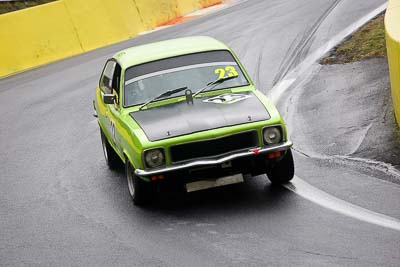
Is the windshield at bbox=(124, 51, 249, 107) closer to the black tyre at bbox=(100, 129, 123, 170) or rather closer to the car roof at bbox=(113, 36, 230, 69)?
the car roof at bbox=(113, 36, 230, 69)

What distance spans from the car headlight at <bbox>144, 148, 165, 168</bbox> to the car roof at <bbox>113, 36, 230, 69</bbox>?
73.4 inches

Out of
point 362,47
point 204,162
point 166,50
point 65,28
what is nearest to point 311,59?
point 362,47

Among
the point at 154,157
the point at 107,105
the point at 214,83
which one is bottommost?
the point at 154,157

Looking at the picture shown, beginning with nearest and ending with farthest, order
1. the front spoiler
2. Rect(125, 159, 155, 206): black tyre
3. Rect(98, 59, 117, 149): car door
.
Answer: the front spoiler → Rect(125, 159, 155, 206): black tyre → Rect(98, 59, 117, 149): car door

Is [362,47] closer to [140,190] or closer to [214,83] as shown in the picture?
[214,83]

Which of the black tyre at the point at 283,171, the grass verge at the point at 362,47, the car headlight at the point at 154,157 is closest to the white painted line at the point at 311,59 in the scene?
the grass verge at the point at 362,47

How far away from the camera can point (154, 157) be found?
930cm

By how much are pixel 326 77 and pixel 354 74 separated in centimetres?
76

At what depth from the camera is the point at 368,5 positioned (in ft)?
74.0

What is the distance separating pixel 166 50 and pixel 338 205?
3.22 metres

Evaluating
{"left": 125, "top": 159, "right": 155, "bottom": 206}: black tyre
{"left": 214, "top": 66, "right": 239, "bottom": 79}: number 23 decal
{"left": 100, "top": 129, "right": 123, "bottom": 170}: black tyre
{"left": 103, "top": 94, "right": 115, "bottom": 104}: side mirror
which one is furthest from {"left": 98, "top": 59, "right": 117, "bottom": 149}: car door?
{"left": 214, "top": 66, "right": 239, "bottom": 79}: number 23 decal

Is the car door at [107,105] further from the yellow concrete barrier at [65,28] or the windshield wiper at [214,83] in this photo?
the yellow concrete barrier at [65,28]

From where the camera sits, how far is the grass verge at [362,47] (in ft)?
52.0

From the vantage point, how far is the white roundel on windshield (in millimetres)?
10012
